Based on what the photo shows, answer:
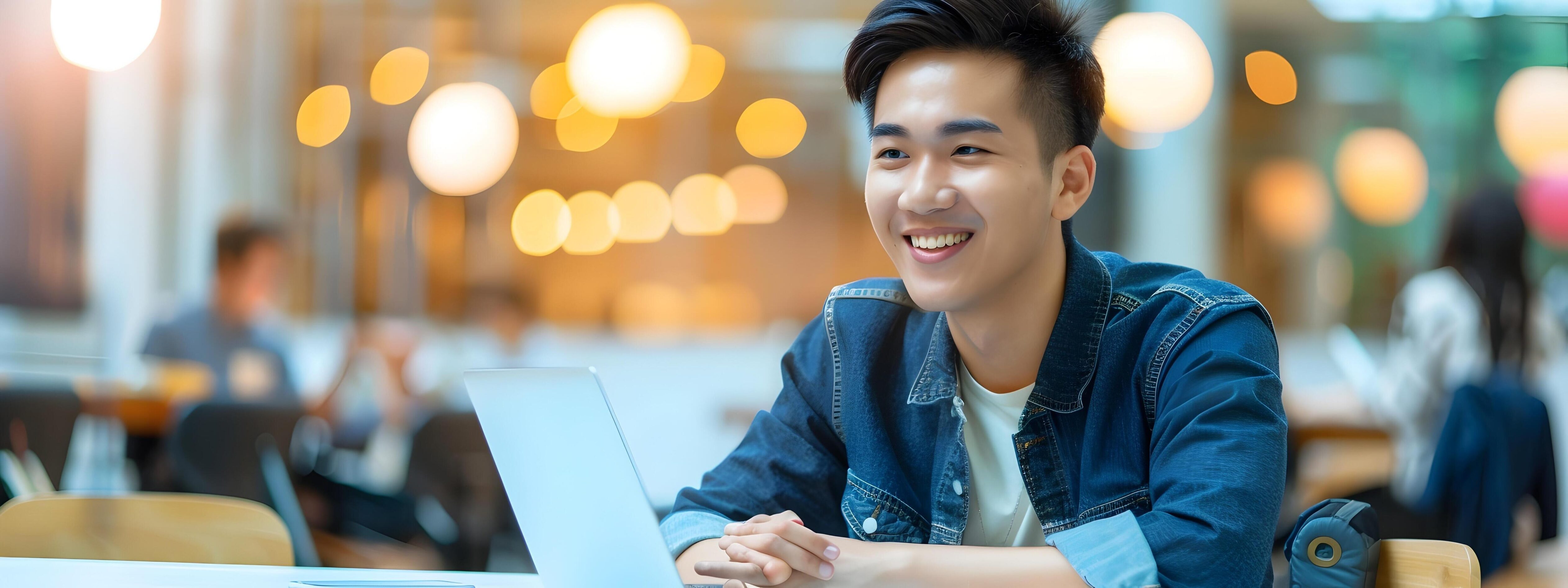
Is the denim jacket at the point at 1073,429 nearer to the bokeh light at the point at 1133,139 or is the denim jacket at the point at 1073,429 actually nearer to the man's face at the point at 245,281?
the man's face at the point at 245,281

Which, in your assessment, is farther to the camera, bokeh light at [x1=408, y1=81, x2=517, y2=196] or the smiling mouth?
bokeh light at [x1=408, y1=81, x2=517, y2=196]

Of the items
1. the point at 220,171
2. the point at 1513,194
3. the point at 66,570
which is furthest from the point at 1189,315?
the point at 220,171

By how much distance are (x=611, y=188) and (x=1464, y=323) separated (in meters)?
3.54

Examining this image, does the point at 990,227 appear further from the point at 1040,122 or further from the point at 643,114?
the point at 643,114

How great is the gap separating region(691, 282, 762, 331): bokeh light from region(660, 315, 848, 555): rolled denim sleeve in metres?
3.76

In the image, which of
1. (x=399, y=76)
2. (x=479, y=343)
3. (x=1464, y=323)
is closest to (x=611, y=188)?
(x=479, y=343)

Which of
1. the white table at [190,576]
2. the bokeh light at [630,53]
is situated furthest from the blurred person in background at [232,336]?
the white table at [190,576]

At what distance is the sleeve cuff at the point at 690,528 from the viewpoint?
1177mm

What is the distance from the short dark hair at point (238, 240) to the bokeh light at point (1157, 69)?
308cm

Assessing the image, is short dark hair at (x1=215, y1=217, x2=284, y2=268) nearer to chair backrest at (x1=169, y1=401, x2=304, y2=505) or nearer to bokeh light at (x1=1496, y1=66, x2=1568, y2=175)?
chair backrest at (x1=169, y1=401, x2=304, y2=505)

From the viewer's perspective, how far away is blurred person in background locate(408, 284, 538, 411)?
4574 millimetres

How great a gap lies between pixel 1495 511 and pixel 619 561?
8.54ft

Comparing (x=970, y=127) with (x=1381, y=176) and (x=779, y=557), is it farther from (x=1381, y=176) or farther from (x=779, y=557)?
(x=1381, y=176)

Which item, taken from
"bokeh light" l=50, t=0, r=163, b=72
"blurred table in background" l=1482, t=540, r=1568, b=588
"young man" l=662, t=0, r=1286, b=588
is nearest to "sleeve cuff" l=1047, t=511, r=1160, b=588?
"young man" l=662, t=0, r=1286, b=588
